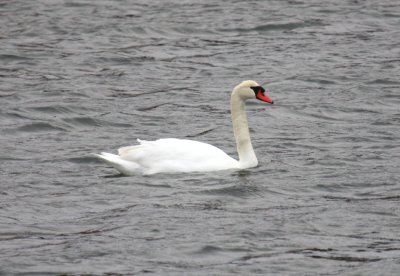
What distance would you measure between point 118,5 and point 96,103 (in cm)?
771

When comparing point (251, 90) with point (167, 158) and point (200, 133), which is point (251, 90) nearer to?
point (167, 158)

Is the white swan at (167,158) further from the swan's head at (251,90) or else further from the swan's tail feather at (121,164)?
the swan's head at (251,90)

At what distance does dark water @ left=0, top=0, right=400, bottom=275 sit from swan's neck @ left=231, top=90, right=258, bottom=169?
0.16m

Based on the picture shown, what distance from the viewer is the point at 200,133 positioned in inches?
645

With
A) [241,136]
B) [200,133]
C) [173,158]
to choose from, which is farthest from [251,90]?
[200,133]

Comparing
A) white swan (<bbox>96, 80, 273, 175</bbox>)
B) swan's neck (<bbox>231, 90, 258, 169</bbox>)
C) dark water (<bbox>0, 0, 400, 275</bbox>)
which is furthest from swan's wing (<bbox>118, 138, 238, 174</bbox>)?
swan's neck (<bbox>231, 90, 258, 169</bbox>)

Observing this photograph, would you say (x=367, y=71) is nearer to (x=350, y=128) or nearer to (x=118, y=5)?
(x=350, y=128)

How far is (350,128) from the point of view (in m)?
16.3

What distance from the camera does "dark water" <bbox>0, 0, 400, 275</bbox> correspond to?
34.1ft

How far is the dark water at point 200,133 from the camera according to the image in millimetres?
10391

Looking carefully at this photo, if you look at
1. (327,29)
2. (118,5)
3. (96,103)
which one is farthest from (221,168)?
(118,5)

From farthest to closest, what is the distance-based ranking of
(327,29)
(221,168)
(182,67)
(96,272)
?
1. (327,29)
2. (182,67)
3. (221,168)
4. (96,272)

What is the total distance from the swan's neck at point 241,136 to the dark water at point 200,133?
16 centimetres

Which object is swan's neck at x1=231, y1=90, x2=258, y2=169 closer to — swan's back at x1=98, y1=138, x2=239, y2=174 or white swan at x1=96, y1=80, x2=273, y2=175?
white swan at x1=96, y1=80, x2=273, y2=175
